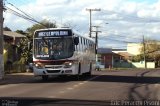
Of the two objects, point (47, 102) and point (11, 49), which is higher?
point (11, 49)

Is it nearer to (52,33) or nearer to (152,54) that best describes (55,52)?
(52,33)

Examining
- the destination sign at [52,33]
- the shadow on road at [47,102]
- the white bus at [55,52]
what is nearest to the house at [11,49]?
the destination sign at [52,33]

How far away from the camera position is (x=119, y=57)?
139 metres

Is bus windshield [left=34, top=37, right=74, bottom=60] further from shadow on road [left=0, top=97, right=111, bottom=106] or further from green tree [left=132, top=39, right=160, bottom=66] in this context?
green tree [left=132, top=39, right=160, bottom=66]

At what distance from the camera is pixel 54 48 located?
108 ft

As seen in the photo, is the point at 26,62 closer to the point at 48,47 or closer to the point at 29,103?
the point at 48,47

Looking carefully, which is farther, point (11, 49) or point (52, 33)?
point (11, 49)

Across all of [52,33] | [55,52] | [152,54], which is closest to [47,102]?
[55,52]

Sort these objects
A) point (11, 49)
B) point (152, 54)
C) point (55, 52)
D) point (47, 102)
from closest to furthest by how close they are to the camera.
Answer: point (47, 102) < point (55, 52) < point (11, 49) < point (152, 54)

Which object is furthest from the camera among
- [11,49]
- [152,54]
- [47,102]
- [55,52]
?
[152,54]

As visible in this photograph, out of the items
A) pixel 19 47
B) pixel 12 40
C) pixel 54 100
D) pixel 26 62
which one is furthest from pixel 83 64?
pixel 12 40

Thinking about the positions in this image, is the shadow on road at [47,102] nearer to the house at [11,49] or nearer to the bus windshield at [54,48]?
the bus windshield at [54,48]

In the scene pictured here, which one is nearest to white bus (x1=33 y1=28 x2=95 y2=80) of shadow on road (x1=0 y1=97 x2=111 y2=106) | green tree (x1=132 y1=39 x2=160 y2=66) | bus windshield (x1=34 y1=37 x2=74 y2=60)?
bus windshield (x1=34 y1=37 x2=74 y2=60)

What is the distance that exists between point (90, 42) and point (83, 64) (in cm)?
548
